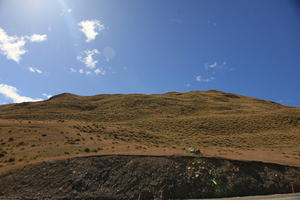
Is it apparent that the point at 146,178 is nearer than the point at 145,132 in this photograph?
Yes

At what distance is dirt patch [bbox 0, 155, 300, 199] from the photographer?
1326 cm

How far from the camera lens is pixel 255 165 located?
55.0 feet

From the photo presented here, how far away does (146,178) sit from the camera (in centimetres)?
1448

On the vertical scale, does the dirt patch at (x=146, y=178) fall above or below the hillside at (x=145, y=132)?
below

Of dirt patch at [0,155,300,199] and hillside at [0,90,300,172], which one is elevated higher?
hillside at [0,90,300,172]

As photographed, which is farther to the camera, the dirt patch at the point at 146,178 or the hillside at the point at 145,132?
the hillside at the point at 145,132

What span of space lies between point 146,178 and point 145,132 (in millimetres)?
21750

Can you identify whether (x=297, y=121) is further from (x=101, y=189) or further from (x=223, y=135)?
(x=101, y=189)

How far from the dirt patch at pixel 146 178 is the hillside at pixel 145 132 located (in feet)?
9.41

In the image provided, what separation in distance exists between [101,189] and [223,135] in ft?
97.3

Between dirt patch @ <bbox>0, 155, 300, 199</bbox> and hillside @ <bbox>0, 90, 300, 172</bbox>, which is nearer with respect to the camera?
dirt patch @ <bbox>0, 155, 300, 199</bbox>

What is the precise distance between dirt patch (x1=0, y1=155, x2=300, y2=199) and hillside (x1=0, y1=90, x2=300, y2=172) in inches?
113

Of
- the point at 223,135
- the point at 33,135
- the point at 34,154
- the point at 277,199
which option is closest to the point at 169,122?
the point at 223,135

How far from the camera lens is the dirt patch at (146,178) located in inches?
522
